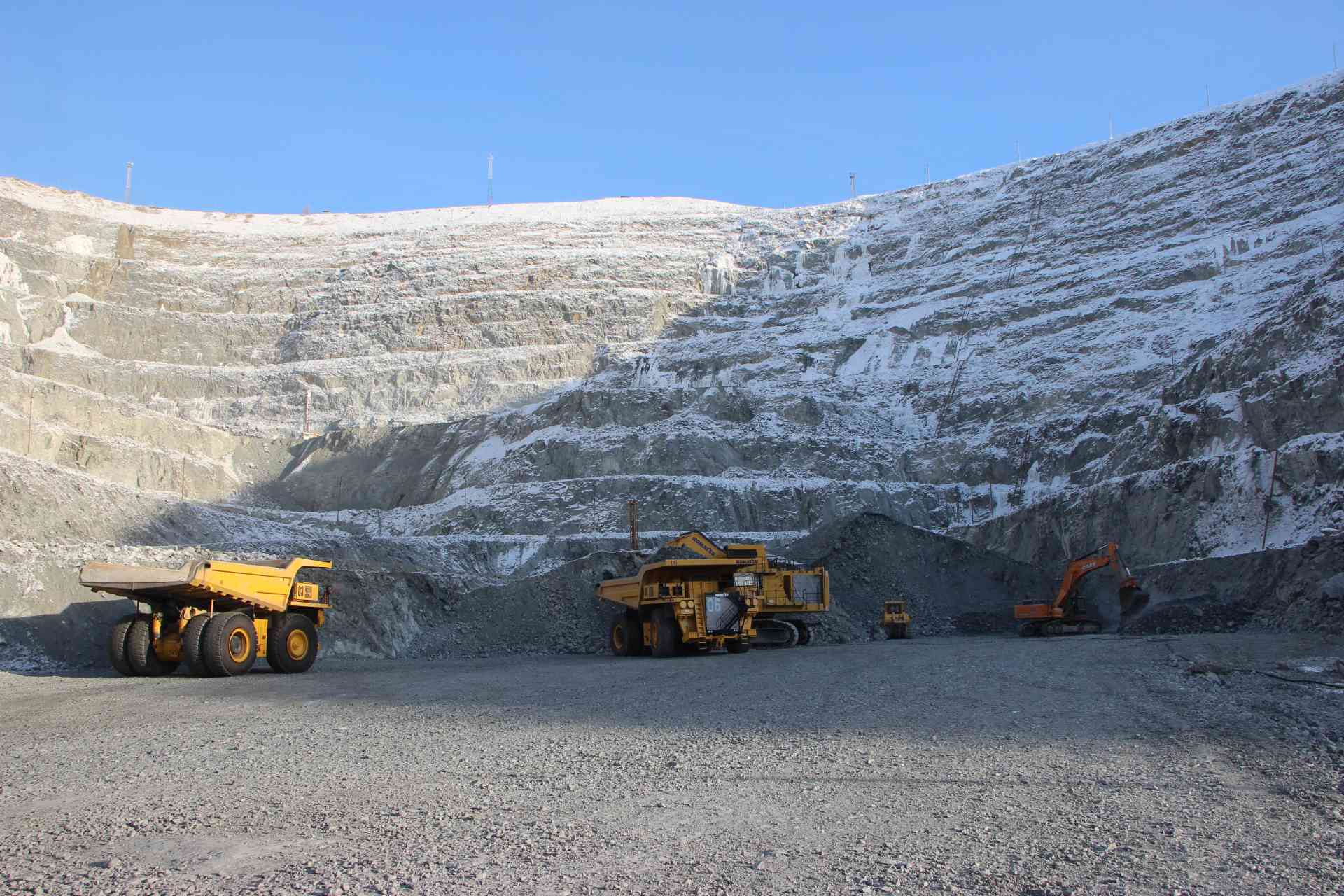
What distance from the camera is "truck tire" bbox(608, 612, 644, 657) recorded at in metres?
19.5

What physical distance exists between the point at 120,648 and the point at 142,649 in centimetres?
35

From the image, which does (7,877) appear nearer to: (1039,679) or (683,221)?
(1039,679)

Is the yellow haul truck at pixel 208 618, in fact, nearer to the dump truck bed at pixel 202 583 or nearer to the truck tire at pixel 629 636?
the dump truck bed at pixel 202 583

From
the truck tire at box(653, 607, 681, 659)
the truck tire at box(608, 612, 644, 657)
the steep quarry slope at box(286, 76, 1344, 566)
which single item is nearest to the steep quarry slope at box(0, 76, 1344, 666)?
the steep quarry slope at box(286, 76, 1344, 566)

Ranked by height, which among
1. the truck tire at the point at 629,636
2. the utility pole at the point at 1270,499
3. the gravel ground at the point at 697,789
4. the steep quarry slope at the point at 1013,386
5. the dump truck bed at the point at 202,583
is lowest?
the truck tire at the point at 629,636

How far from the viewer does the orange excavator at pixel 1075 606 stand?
75.2 feet

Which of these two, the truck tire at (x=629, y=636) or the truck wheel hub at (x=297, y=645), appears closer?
the truck wheel hub at (x=297, y=645)

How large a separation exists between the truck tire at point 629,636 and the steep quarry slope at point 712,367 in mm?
4781

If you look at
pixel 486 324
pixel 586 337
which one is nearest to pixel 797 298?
pixel 586 337

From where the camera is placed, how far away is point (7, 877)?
454 centimetres

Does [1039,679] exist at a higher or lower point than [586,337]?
lower

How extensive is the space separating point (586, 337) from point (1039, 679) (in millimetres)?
48230

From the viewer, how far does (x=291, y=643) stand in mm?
16141

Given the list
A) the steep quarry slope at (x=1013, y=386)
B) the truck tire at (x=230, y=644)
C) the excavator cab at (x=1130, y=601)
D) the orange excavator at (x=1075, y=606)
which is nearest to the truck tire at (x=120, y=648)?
the truck tire at (x=230, y=644)
